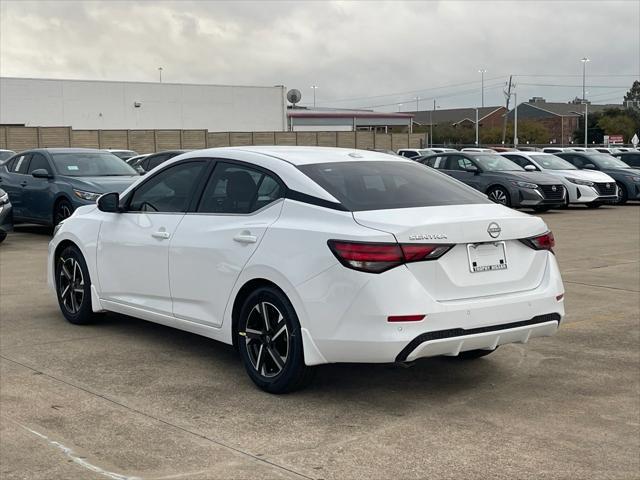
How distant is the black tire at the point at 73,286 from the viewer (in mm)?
7656

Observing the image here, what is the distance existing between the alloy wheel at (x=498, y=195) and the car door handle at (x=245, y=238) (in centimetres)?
1643

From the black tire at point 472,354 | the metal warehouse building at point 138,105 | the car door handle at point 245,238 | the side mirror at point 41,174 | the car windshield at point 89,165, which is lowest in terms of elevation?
the black tire at point 472,354

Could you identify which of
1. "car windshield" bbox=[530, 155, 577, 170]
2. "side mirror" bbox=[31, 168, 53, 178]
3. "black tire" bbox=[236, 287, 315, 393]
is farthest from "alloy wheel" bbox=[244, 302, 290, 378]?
"car windshield" bbox=[530, 155, 577, 170]

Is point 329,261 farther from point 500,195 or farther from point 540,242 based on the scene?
point 500,195

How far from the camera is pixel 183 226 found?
255 inches

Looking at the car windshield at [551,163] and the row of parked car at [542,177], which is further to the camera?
the car windshield at [551,163]

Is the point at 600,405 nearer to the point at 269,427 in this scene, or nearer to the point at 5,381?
the point at 269,427

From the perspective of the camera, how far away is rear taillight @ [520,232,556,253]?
226 inches

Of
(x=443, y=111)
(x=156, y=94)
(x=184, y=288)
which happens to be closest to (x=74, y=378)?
(x=184, y=288)

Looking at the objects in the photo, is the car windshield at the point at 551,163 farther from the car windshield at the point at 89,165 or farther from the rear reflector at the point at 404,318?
the rear reflector at the point at 404,318

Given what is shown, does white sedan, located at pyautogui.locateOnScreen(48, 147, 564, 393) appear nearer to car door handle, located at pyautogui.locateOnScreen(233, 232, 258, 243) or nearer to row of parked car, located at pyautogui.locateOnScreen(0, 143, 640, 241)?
car door handle, located at pyautogui.locateOnScreen(233, 232, 258, 243)

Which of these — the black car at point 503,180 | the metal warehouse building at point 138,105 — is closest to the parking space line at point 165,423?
the black car at point 503,180

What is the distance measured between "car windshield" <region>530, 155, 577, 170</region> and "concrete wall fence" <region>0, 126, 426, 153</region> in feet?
95.0

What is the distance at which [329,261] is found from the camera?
5.25 m
